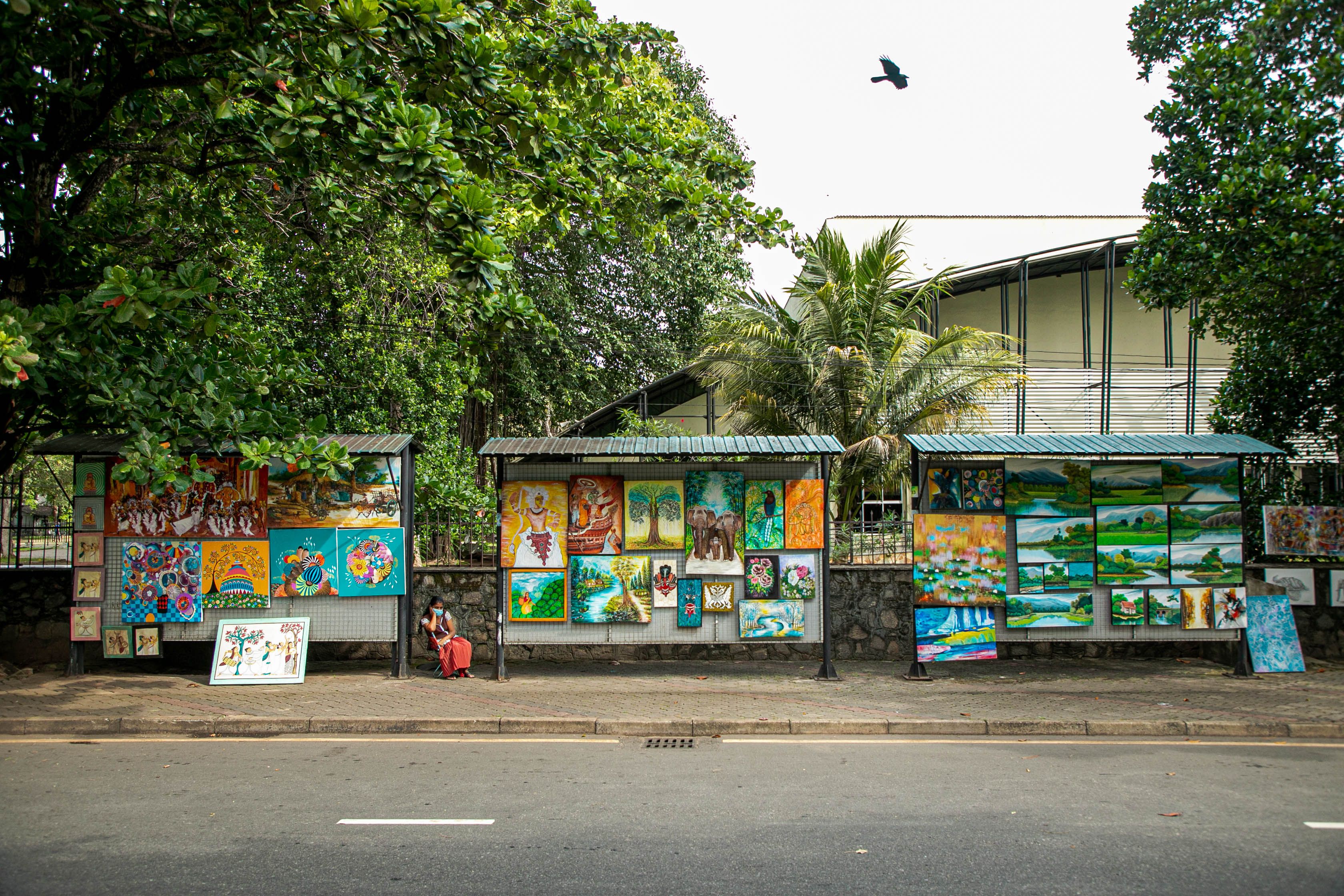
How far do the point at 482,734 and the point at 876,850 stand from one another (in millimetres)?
4426

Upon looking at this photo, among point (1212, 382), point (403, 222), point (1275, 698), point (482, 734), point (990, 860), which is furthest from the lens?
point (1212, 382)

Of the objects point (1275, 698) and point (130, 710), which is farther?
point (1275, 698)

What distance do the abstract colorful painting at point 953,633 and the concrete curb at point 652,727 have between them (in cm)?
205

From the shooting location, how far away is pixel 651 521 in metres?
10.8

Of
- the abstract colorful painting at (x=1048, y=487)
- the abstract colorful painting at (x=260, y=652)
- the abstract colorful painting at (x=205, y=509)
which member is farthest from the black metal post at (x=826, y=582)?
the abstract colorful painting at (x=205, y=509)

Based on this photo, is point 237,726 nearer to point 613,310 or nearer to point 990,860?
point 990,860

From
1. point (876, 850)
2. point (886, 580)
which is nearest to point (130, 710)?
point (876, 850)

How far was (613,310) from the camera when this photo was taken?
2303 cm

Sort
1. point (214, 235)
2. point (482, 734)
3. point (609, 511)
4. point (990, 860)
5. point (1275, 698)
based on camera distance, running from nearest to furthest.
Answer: point (990, 860) → point (482, 734) → point (1275, 698) → point (609, 511) → point (214, 235)

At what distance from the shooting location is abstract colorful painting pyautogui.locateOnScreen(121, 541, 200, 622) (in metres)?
10.4

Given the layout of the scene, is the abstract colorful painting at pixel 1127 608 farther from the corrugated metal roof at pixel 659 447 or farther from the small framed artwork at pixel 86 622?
the small framed artwork at pixel 86 622

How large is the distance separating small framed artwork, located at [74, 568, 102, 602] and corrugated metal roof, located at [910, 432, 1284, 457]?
31.8 ft

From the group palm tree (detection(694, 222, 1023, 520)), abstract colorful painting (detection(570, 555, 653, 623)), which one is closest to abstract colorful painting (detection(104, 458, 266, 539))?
abstract colorful painting (detection(570, 555, 653, 623))

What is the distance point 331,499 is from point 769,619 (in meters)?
5.43
